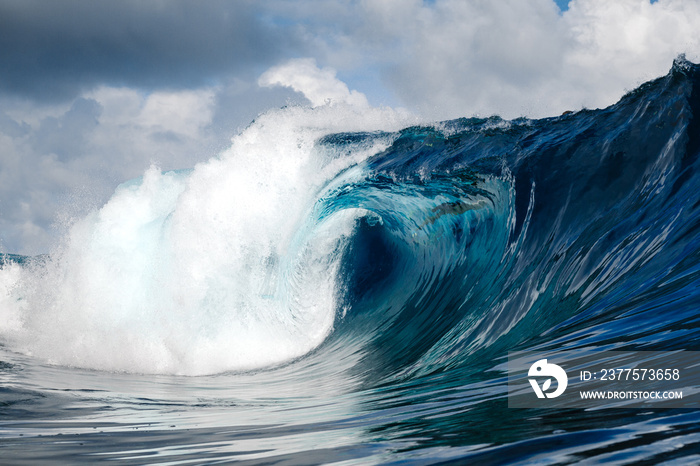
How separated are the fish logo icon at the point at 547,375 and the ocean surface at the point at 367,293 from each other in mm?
236

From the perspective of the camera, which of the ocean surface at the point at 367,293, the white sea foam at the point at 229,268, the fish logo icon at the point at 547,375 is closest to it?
the ocean surface at the point at 367,293

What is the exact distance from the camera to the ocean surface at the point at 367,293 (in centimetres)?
274

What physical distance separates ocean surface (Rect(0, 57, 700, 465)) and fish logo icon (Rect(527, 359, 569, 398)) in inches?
9.3

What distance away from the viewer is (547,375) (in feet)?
10.6

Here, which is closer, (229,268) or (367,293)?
(229,268)

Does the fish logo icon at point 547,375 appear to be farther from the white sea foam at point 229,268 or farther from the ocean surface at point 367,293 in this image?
the white sea foam at point 229,268

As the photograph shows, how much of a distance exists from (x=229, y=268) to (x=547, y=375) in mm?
7484

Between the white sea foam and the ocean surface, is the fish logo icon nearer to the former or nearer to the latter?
the ocean surface

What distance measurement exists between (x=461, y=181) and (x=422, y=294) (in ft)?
6.89

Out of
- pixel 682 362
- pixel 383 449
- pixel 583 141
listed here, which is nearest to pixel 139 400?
pixel 383 449

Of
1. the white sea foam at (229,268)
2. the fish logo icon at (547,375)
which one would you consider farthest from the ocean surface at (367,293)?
the fish logo icon at (547,375)

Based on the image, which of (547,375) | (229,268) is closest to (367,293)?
(229,268)

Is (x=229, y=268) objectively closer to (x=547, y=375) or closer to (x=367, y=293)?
(x=367, y=293)

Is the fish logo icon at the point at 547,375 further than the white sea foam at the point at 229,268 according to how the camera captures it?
No
